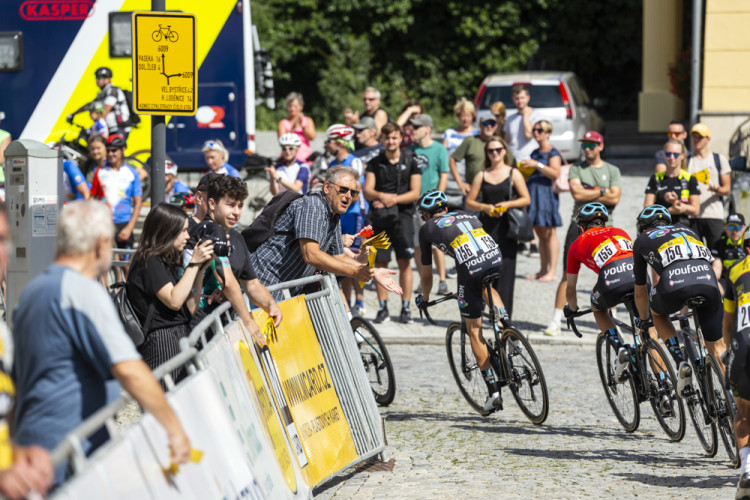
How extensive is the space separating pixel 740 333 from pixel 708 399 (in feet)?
4.40

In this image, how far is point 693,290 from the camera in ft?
24.5

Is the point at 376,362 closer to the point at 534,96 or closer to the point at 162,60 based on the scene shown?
the point at 162,60

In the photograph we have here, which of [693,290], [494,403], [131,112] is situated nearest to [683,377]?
[693,290]

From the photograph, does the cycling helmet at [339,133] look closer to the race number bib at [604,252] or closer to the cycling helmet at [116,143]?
the cycling helmet at [116,143]

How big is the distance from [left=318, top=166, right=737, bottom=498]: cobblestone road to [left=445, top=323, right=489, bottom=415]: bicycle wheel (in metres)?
0.13

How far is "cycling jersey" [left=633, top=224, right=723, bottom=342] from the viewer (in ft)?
24.6

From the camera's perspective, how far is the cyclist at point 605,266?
27.8ft

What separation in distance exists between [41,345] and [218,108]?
40.6 ft

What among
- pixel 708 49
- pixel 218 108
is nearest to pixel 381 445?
pixel 218 108

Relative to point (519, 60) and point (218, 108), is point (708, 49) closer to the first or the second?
point (218, 108)

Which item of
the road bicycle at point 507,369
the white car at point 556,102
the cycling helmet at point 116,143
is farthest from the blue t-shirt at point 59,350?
the white car at point 556,102

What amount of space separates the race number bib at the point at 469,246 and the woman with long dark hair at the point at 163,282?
284cm

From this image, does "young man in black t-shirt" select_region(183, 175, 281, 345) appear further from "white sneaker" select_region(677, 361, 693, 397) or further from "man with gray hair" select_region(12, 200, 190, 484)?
"white sneaker" select_region(677, 361, 693, 397)

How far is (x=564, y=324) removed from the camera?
13023 mm
